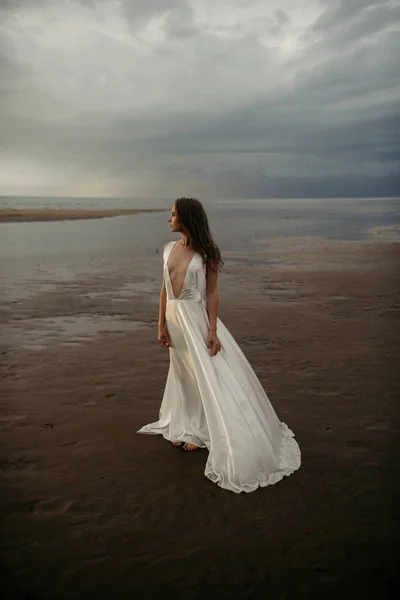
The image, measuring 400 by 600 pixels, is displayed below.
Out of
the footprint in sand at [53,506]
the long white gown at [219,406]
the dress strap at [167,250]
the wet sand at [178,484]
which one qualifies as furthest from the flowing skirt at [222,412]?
the footprint in sand at [53,506]

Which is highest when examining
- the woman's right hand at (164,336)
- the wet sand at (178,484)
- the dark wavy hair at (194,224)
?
the dark wavy hair at (194,224)

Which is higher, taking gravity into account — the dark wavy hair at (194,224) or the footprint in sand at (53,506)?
the dark wavy hair at (194,224)

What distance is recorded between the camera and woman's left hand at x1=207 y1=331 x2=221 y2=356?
324cm

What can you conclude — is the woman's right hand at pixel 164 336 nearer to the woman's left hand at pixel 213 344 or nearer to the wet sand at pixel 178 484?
the woman's left hand at pixel 213 344

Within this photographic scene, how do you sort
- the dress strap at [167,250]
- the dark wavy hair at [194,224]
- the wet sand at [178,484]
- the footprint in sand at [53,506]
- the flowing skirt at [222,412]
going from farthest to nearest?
the dress strap at [167,250] < the dark wavy hair at [194,224] < the flowing skirt at [222,412] < the footprint in sand at [53,506] < the wet sand at [178,484]

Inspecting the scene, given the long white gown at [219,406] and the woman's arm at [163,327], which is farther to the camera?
the woman's arm at [163,327]

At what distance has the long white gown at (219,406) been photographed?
306 cm

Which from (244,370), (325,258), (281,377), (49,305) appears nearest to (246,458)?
(244,370)

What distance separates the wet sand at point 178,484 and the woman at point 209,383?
0.39 ft

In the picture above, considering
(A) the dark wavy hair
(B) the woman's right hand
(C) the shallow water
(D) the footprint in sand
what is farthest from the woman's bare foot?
(C) the shallow water

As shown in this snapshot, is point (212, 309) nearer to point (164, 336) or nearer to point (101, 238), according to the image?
point (164, 336)

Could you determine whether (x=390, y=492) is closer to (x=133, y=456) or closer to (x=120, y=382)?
(x=133, y=456)

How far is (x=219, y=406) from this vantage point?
311 centimetres

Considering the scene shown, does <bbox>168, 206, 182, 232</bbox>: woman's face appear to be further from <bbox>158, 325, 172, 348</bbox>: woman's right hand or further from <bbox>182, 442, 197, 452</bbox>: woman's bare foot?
<bbox>182, 442, 197, 452</bbox>: woman's bare foot
